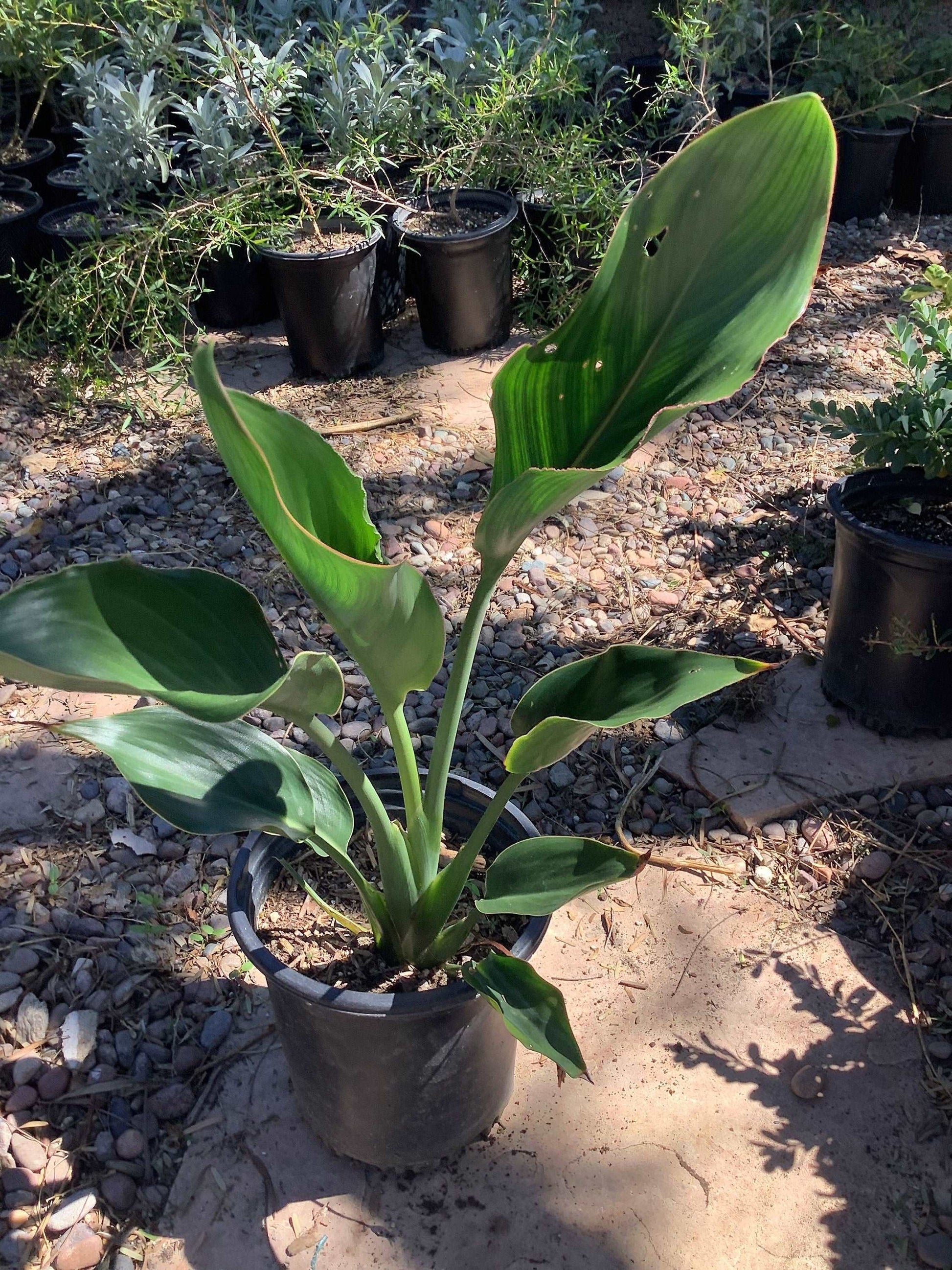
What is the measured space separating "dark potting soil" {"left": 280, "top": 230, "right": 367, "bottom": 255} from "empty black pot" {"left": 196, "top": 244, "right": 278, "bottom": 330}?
0.23 meters

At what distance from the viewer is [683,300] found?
103cm

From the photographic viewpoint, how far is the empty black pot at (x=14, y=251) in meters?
3.97

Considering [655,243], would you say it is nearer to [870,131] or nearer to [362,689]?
[362,689]

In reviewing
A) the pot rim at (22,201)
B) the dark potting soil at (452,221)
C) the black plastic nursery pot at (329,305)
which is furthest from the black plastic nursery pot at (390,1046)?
the pot rim at (22,201)

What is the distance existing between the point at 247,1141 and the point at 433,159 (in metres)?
3.31

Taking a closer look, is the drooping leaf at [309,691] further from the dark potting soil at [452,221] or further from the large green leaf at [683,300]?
the dark potting soil at [452,221]

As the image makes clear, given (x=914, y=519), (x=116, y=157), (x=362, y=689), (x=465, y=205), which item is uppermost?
(x=116, y=157)

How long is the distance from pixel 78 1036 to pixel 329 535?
42.5 inches

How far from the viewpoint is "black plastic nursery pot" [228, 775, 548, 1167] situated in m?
1.28

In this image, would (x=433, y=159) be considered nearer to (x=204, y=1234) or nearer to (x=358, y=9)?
(x=358, y=9)

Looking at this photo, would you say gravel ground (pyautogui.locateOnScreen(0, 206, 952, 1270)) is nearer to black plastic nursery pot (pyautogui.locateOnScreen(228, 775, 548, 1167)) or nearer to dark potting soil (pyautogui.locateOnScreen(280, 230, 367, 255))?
black plastic nursery pot (pyautogui.locateOnScreen(228, 775, 548, 1167))

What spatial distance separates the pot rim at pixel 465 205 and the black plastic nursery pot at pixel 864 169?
5.74 ft

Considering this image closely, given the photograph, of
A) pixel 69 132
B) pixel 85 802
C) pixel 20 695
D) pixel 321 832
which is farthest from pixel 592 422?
pixel 69 132

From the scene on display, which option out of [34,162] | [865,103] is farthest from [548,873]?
[865,103]
